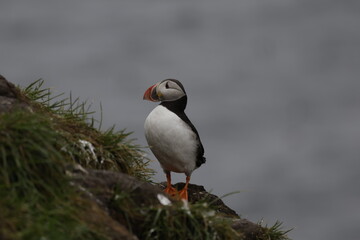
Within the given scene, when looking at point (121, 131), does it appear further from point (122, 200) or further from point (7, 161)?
point (7, 161)

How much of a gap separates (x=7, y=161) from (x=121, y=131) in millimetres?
2240

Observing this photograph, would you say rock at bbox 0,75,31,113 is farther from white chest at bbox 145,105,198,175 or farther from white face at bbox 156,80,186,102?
white face at bbox 156,80,186,102

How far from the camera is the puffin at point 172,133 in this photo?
365 inches

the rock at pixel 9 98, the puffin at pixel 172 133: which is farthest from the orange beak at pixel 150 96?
the rock at pixel 9 98

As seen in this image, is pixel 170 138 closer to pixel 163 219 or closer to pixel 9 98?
pixel 9 98

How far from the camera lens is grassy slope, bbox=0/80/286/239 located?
4.98 metres

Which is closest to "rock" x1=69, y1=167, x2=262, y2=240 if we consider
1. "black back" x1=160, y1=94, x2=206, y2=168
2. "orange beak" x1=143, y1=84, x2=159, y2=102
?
"black back" x1=160, y1=94, x2=206, y2=168

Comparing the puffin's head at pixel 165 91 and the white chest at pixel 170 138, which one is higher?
the puffin's head at pixel 165 91

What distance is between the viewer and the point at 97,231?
5.24m

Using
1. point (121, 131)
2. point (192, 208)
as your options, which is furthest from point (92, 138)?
point (192, 208)

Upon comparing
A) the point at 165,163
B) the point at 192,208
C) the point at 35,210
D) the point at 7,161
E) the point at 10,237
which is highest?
the point at 165,163

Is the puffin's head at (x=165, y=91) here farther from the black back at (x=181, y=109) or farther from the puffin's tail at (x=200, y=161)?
the puffin's tail at (x=200, y=161)

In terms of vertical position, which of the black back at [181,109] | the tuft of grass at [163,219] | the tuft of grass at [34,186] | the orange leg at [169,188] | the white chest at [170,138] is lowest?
the tuft of grass at [34,186]

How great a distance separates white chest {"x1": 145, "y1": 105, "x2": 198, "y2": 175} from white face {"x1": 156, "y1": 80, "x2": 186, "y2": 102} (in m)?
0.19
